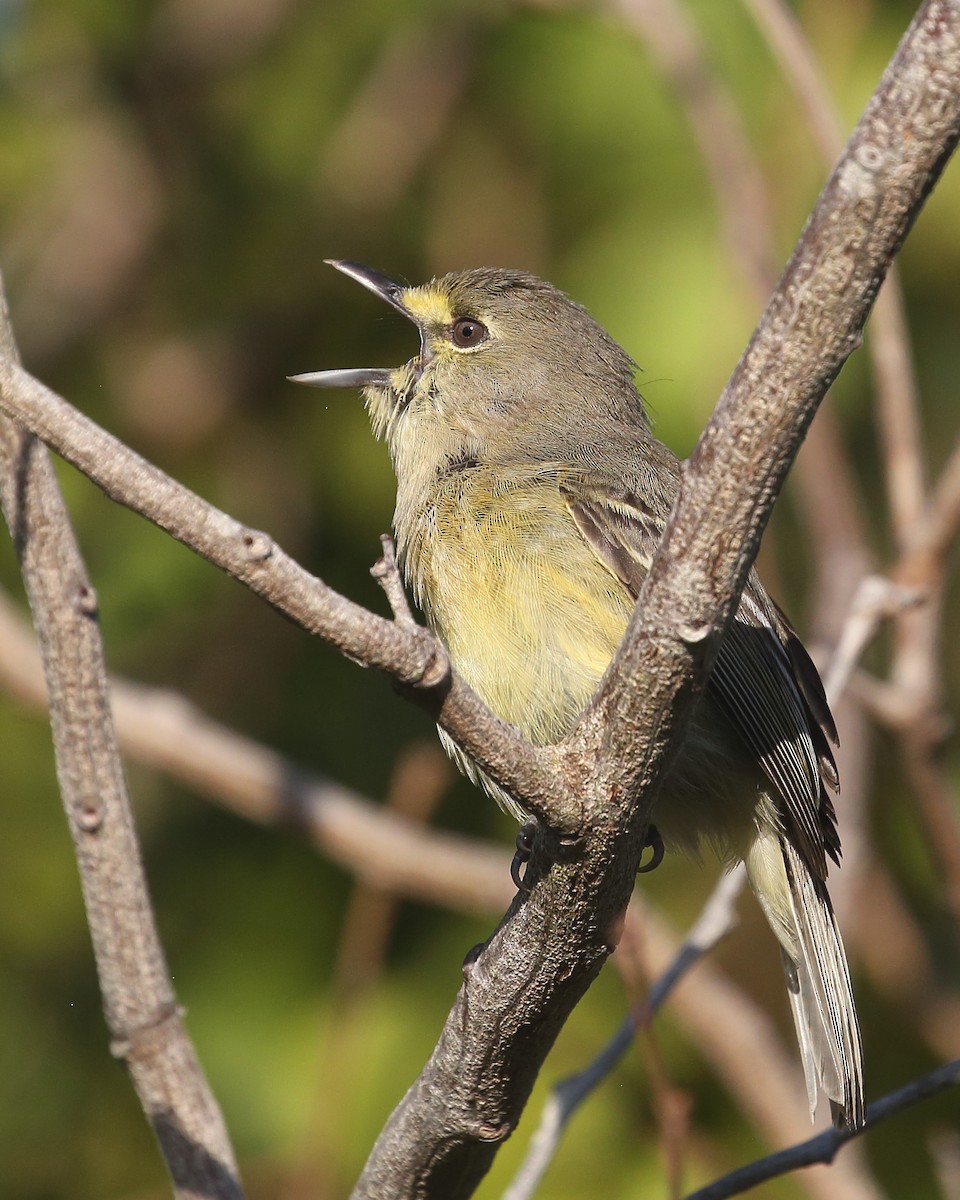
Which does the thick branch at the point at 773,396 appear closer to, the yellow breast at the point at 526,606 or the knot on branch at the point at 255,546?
the knot on branch at the point at 255,546

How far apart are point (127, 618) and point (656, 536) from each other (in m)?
2.15

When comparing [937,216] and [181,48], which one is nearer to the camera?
[937,216]

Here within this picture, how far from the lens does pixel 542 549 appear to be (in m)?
3.13

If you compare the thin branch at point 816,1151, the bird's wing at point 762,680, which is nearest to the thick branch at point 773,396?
the thin branch at point 816,1151

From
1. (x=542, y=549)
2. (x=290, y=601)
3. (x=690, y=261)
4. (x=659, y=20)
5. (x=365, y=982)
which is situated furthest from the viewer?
(x=690, y=261)

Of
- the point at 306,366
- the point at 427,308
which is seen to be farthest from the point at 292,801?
the point at 306,366

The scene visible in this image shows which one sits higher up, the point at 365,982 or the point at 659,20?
the point at 659,20

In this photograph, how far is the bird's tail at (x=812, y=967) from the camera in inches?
119

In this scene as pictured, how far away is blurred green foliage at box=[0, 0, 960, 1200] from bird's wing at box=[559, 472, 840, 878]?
4.42ft

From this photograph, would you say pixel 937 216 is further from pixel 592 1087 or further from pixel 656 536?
pixel 592 1087

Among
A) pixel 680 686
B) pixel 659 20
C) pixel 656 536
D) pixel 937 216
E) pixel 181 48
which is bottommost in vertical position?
pixel 680 686

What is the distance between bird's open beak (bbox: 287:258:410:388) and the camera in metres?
3.81

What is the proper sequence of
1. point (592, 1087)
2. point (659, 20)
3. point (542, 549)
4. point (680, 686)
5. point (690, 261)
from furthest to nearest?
point (690, 261), point (659, 20), point (542, 549), point (592, 1087), point (680, 686)

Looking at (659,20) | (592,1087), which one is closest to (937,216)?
(659,20)
